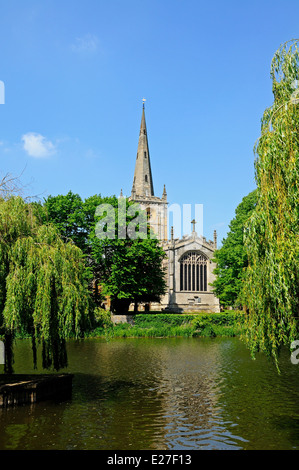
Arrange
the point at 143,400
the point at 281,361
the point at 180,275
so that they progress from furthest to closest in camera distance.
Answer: the point at 180,275 → the point at 281,361 → the point at 143,400

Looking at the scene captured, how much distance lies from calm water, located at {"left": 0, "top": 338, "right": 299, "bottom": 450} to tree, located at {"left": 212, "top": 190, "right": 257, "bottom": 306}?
18.0 metres

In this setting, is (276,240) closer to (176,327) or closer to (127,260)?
(176,327)

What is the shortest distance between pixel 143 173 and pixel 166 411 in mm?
61585

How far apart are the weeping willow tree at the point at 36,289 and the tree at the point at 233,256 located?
82.1 ft

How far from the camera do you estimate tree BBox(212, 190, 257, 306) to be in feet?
121

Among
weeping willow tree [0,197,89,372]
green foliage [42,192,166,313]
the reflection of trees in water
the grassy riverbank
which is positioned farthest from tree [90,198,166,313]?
weeping willow tree [0,197,89,372]

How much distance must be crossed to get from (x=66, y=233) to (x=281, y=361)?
2637cm

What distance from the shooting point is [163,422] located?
10.3 m

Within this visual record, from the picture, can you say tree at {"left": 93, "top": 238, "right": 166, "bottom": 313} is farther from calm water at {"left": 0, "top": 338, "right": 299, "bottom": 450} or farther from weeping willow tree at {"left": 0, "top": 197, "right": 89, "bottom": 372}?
weeping willow tree at {"left": 0, "top": 197, "right": 89, "bottom": 372}

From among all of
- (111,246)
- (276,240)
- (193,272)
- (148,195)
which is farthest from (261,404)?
(148,195)

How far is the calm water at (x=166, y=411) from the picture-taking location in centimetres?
879

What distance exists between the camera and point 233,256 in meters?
37.1

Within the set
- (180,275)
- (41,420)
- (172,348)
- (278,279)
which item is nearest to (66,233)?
(172,348)
